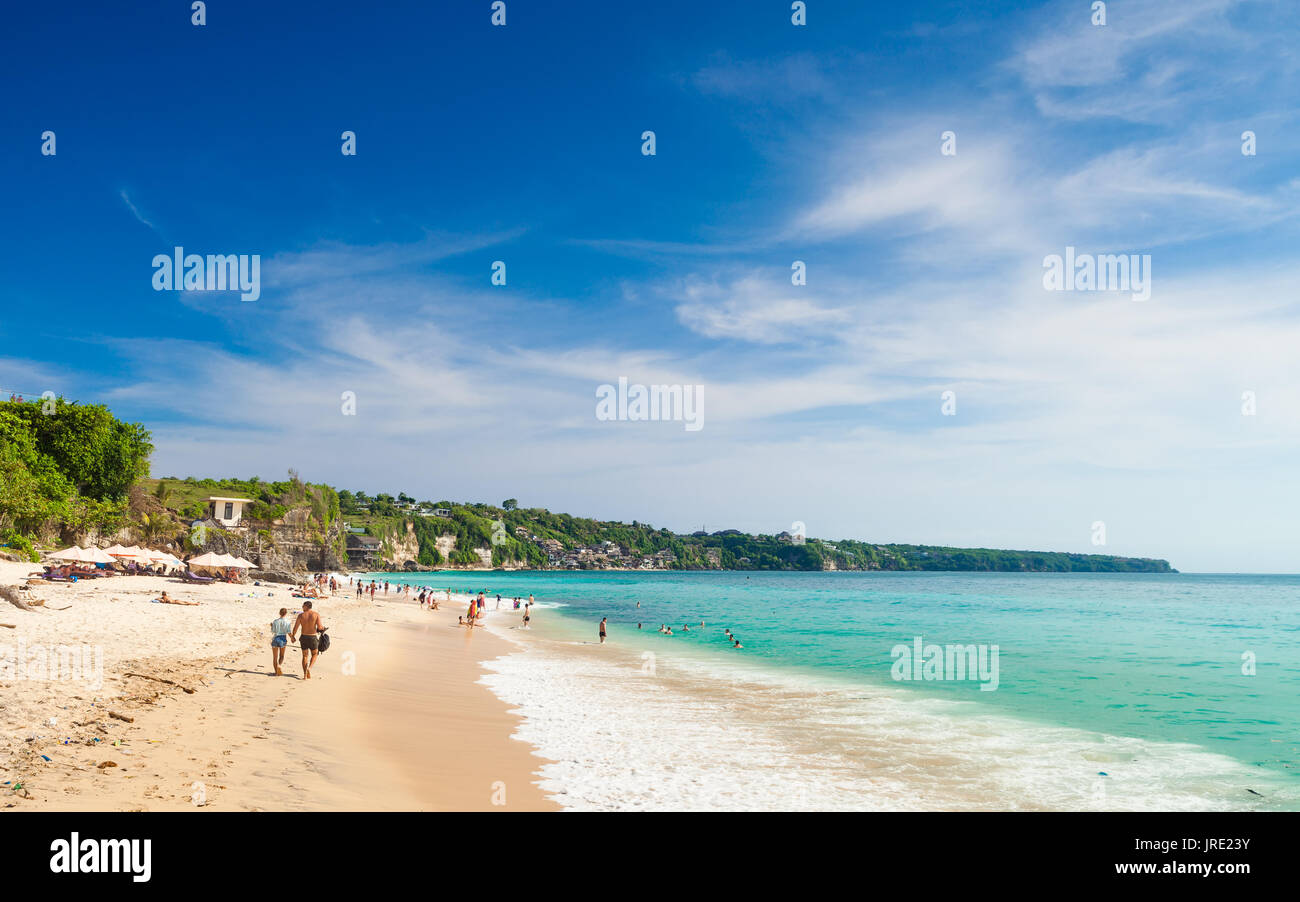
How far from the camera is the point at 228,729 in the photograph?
429 inches

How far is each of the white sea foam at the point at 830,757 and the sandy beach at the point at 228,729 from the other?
1.15 metres

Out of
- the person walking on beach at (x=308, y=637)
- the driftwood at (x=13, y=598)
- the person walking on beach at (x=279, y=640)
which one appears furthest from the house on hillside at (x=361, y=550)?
the person walking on beach at (x=308, y=637)

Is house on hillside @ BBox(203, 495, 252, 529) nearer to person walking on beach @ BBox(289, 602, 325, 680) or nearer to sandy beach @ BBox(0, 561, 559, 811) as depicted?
sandy beach @ BBox(0, 561, 559, 811)

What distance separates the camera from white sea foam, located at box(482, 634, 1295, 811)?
10.6m

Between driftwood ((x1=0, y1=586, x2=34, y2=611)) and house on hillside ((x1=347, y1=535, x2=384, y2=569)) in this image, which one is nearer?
driftwood ((x1=0, y1=586, x2=34, y2=611))

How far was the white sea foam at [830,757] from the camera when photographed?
1065cm

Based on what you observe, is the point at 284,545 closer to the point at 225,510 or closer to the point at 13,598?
the point at 225,510

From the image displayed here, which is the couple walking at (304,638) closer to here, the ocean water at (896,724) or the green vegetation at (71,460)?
the ocean water at (896,724)

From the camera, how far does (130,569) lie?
48594 mm

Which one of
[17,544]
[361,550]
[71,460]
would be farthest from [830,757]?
[361,550]

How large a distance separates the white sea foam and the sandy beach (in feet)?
3.78

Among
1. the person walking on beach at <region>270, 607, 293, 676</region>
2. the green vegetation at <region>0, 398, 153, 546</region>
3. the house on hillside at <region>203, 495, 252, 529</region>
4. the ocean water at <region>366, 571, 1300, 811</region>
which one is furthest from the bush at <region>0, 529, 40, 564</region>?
the house on hillside at <region>203, 495, 252, 529</region>

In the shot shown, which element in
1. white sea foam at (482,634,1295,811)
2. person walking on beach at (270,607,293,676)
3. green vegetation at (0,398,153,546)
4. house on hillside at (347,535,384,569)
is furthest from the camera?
house on hillside at (347,535,384,569)

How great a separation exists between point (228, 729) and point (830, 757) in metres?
10.6
